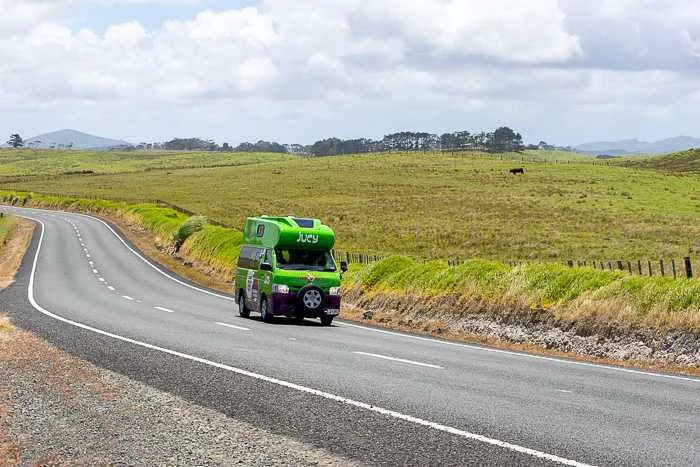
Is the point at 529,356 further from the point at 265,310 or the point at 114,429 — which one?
the point at 265,310

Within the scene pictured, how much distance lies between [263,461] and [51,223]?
7985cm

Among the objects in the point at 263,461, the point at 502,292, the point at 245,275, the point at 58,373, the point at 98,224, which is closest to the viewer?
the point at 263,461

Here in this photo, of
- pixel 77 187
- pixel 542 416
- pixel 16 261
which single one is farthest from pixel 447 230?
pixel 77 187

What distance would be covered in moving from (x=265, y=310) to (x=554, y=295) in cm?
893

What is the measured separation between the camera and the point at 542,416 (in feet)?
34.4

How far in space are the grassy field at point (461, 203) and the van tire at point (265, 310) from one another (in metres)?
25.3

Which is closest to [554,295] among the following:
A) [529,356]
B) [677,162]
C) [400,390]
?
[529,356]

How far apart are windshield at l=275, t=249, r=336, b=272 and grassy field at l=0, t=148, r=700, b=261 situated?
80.6ft

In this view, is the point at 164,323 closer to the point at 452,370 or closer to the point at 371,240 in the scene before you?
the point at 452,370

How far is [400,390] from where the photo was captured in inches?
487

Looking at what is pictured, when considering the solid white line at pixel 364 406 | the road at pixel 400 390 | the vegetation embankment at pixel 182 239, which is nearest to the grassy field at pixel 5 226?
the vegetation embankment at pixel 182 239

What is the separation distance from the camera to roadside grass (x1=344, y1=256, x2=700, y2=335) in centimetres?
1762

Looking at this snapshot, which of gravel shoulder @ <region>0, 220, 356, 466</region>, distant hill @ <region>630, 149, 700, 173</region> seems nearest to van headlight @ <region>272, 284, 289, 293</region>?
gravel shoulder @ <region>0, 220, 356, 466</region>

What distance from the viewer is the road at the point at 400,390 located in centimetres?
904
